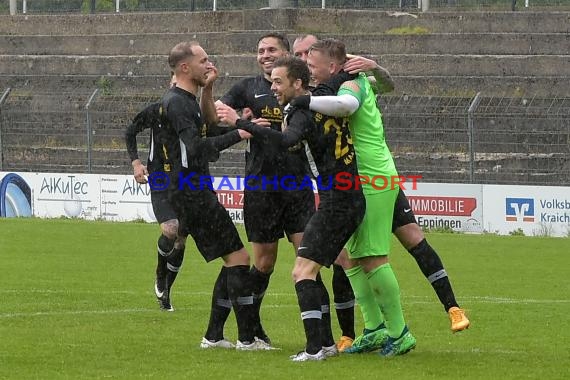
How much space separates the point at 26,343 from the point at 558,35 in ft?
69.0

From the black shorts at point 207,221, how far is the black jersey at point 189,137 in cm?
17

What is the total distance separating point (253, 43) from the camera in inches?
1205

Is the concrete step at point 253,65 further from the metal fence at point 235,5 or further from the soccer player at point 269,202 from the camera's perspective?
the soccer player at point 269,202

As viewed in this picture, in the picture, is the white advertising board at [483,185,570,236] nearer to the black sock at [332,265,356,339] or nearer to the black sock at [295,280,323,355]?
the black sock at [332,265,356,339]

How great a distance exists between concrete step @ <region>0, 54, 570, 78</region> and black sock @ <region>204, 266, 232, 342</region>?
63.0 ft

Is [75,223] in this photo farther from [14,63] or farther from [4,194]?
[14,63]

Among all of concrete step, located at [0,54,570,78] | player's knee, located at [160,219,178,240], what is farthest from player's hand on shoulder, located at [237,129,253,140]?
concrete step, located at [0,54,570,78]

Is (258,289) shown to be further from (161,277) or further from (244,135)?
(161,277)

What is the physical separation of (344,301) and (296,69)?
1966mm

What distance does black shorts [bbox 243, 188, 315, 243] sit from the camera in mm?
9469

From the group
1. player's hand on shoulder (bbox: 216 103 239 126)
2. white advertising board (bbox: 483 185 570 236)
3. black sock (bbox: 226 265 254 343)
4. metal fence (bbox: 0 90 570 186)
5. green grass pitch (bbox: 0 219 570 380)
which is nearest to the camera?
green grass pitch (bbox: 0 219 570 380)

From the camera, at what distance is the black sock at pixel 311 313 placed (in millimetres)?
8391

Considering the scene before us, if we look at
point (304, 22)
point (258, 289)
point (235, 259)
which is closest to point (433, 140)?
point (304, 22)

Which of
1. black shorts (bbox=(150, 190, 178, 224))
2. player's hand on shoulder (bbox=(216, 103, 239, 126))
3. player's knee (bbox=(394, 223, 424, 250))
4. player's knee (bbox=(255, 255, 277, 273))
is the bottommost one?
black shorts (bbox=(150, 190, 178, 224))
